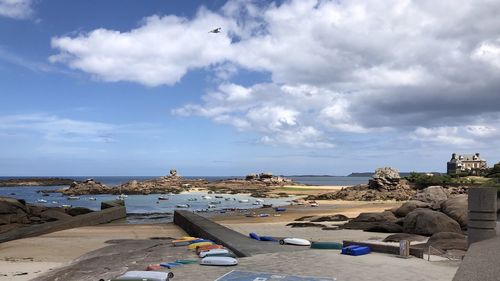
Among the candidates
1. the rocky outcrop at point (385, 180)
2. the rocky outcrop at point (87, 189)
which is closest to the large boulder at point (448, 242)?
the rocky outcrop at point (385, 180)

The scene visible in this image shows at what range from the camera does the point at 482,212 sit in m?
12.5

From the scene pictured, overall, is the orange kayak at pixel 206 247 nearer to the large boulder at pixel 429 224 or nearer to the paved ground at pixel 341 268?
the paved ground at pixel 341 268

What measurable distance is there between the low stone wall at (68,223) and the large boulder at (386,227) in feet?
57.3

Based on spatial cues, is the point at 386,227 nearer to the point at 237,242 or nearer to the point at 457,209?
the point at 457,209

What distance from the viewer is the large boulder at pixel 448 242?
13.9m

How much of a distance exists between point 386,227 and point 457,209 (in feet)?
11.6

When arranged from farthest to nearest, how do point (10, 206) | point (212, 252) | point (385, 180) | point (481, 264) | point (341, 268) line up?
1. point (385, 180)
2. point (10, 206)
3. point (212, 252)
4. point (341, 268)
5. point (481, 264)

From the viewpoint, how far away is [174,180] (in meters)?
127

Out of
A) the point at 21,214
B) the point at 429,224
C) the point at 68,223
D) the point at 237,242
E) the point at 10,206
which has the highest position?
the point at 429,224

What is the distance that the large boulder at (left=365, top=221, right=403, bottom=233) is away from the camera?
22.6 meters

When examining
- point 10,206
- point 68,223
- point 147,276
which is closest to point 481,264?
point 147,276

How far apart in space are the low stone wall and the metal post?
2035cm

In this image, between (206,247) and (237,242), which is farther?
(237,242)

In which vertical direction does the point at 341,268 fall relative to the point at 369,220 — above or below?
above
